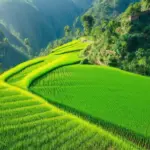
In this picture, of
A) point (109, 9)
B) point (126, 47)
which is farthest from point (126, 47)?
point (109, 9)

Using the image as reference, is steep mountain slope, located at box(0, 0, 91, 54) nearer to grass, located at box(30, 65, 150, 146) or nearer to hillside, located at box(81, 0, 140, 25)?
hillside, located at box(81, 0, 140, 25)

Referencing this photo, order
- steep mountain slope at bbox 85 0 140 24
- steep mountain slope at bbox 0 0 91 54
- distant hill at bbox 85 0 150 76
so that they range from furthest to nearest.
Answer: steep mountain slope at bbox 0 0 91 54 → steep mountain slope at bbox 85 0 140 24 → distant hill at bbox 85 0 150 76

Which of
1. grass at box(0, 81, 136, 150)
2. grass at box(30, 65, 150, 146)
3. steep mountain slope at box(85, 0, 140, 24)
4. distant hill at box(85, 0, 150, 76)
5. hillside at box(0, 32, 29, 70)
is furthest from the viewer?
steep mountain slope at box(85, 0, 140, 24)

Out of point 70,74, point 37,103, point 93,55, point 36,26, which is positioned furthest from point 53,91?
point 36,26

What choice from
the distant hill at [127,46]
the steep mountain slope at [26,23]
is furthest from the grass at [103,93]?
the steep mountain slope at [26,23]

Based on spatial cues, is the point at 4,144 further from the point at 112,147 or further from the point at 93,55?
the point at 93,55

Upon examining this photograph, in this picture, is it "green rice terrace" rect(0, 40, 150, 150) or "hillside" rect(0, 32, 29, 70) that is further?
"hillside" rect(0, 32, 29, 70)

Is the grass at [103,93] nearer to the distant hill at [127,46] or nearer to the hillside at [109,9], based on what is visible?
the distant hill at [127,46]

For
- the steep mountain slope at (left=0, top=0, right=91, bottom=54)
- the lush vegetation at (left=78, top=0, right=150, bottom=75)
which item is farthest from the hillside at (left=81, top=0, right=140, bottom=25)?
the lush vegetation at (left=78, top=0, right=150, bottom=75)
